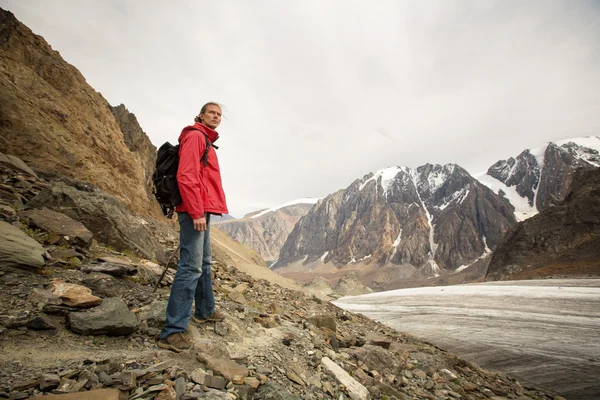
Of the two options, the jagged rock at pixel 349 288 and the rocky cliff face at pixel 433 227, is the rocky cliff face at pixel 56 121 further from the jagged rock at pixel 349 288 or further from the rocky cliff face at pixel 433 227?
the rocky cliff face at pixel 433 227

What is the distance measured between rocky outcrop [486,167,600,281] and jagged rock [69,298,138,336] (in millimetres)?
70042

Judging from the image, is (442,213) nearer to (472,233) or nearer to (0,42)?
(472,233)

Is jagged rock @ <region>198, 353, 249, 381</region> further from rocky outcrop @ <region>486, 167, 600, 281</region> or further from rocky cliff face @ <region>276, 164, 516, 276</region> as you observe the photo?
rocky cliff face @ <region>276, 164, 516, 276</region>

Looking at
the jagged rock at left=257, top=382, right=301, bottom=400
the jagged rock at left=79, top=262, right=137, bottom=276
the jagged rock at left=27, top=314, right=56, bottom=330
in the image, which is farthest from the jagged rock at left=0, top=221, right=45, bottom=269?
the jagged rock at left=257, top=382, right=301, bottom=400

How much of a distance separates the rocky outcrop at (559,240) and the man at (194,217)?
69134mm

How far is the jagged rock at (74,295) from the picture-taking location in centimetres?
339

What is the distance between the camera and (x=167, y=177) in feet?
12.3

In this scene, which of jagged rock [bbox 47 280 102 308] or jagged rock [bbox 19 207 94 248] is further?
jagged rock [bbox 19 207 94 248]

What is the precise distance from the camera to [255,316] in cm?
530

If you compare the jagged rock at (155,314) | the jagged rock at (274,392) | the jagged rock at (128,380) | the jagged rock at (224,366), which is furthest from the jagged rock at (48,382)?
the jagged rock at (274,392)

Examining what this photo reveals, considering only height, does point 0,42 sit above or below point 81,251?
above

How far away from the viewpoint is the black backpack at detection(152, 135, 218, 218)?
370 centimetres

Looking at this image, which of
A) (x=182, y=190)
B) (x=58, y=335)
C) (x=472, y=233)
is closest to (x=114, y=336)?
(x=58, y=335)

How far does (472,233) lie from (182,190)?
173829 millimetres
